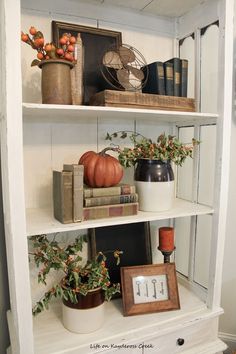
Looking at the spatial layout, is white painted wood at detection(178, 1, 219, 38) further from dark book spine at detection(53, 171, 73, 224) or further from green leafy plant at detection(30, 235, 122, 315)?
green leafy plant at detection(30, 235, 122, 315)

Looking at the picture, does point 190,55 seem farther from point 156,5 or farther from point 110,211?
point 110,211

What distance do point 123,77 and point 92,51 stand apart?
251mm

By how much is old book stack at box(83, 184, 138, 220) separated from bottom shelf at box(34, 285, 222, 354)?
49 centimetres

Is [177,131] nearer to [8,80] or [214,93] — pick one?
[214,93]

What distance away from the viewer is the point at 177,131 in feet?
5.27

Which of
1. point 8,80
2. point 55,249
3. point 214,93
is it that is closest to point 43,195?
point 55,249

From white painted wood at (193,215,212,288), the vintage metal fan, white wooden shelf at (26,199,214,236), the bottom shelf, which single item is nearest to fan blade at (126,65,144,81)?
the vintage metal fan

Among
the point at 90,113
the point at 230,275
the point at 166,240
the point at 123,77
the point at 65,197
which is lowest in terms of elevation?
the point at 230,275

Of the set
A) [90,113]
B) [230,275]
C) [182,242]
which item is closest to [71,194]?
[90,113]

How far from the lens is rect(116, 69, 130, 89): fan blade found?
1208 mm

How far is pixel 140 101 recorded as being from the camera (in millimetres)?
1190

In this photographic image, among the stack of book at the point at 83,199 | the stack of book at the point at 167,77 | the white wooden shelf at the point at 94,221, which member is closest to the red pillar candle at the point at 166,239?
the white wooden shelf at the point at 94,221

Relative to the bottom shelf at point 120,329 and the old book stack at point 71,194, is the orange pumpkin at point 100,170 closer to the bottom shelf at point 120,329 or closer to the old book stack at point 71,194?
the old book stack at point 71,194

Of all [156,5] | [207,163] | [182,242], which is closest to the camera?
[156,5]
